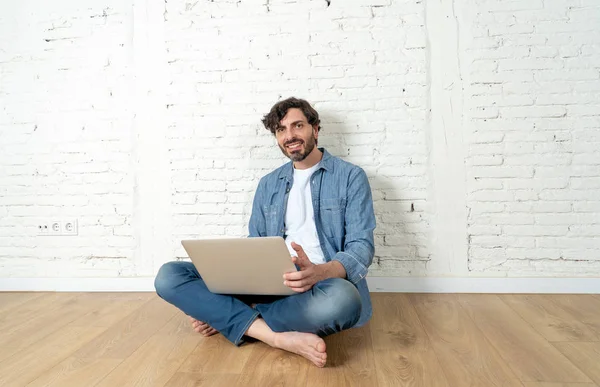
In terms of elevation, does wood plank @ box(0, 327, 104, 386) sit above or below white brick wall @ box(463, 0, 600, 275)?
below

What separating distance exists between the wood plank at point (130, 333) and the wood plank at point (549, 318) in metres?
1.70

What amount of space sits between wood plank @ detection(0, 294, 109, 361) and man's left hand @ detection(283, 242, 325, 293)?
1163 mm

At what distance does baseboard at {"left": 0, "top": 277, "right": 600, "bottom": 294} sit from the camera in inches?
98.1

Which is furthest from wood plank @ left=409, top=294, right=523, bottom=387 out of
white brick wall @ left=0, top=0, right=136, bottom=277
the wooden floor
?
white brick wall @ left=0, top=0, right=136, bottom=277

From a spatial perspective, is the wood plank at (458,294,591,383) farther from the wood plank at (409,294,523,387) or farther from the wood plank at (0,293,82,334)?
the wood plank at (0,293,82,334)

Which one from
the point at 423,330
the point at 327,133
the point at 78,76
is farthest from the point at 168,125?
the point at 423,330

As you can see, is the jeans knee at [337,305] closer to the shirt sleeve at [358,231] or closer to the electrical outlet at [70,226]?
the shirt sleeve at [358,231]

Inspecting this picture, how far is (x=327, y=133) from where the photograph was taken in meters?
2.57

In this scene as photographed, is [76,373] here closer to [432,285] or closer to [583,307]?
[432,285]

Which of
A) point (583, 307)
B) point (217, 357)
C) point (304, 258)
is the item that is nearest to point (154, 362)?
point (217, 357)

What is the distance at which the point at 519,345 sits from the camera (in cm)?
176

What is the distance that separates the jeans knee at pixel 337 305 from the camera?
5.29 feet

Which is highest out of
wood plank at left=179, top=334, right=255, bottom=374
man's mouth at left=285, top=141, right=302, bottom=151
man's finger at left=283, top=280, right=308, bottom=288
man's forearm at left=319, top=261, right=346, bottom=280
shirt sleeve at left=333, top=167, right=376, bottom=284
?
man's mouth at left=285, top=141, right=302, bottom=151

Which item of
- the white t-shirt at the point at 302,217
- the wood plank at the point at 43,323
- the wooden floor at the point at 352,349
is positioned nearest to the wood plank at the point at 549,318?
the wooden floor at the point at 352,349
